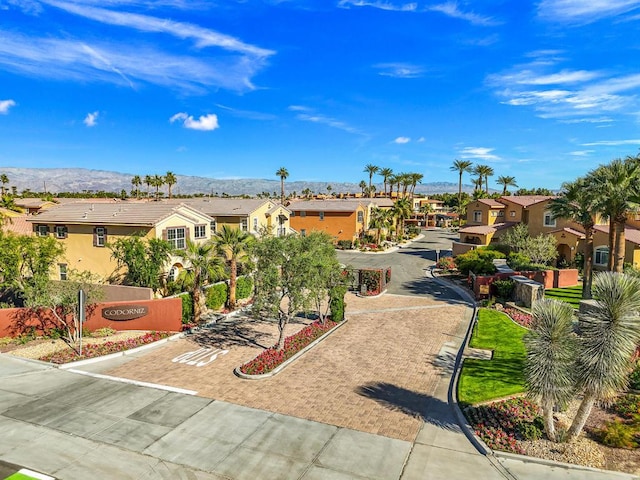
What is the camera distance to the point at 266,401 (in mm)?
15375

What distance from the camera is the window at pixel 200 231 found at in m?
34.2

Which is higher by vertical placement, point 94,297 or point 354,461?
point 94,297

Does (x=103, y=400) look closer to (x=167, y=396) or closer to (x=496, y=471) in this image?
(x=167, y=396)

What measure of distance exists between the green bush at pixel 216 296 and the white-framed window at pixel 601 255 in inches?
1392

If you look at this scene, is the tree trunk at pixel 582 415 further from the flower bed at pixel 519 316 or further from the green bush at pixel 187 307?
the green bush at pixel 187 307

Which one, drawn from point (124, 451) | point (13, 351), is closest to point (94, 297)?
point (13, 351)

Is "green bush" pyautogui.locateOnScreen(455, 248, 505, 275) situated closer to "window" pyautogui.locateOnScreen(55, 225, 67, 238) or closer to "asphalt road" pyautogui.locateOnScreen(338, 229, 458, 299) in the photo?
"asphalt road" pyautogui.locateOnScreen(338, 229, 458, 299)

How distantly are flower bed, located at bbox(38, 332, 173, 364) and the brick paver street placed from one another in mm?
1391

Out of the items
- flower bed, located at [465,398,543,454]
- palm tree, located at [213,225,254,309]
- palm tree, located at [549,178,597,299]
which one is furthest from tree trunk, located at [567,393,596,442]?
palm tree, located at [213,225,254,309]

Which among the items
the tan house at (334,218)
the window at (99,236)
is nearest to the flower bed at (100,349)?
the window at (99,236)

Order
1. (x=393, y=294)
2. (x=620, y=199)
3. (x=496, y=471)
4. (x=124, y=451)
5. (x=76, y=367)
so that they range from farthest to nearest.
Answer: (x=393, y=294) < (x=620, y=199) < (x=76, y=367) < (x=124, y=451) < (x=496, y=471)

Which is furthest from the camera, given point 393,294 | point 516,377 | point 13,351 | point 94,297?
point 393,294

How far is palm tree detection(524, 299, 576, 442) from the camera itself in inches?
454

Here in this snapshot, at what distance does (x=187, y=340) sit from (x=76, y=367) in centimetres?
539
